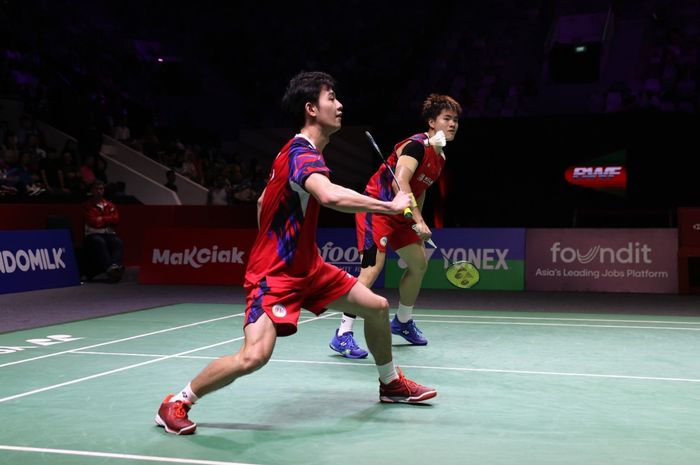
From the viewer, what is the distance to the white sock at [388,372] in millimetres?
4445

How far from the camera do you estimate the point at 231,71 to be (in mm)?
20594

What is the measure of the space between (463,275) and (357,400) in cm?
345

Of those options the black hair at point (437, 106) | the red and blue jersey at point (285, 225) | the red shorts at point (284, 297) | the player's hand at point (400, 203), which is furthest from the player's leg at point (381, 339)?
the black hair at point (437, 106)

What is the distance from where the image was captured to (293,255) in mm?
3881

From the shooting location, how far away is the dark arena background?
13.4 ft

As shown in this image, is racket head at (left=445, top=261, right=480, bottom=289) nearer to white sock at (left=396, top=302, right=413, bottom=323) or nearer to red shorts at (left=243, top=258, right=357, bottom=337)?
white sock at (left=396, top=302, right=413, bottom=323)

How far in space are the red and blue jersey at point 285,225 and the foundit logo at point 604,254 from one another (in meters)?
8.28

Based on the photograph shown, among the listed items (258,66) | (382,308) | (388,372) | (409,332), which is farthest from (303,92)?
(258,66)

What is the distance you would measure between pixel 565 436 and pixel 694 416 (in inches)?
33.5

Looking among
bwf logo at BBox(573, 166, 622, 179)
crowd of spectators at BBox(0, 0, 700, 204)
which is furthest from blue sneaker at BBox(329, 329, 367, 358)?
crowd of spectators at BBox(0, 0, 700, 204)

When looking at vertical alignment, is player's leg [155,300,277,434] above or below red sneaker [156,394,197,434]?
above

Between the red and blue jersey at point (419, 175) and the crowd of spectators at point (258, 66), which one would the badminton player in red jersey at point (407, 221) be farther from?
the crowd of spectators at point (258, 66)

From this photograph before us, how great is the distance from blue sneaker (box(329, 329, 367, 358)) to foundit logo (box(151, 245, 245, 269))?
6.44m

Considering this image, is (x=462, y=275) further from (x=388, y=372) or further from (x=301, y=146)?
(x=301, y=146)
